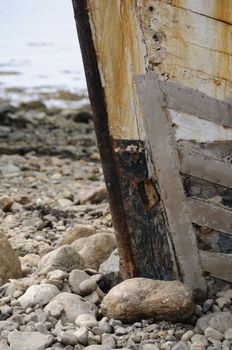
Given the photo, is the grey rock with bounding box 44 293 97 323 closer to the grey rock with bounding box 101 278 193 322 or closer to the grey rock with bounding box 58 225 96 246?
the grey rock with bounding box 101 278 193 322

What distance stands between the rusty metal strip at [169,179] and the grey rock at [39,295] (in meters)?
0.65

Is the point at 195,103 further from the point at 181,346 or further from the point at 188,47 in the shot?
the point at 181,346

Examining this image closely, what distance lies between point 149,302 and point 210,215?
513 mm

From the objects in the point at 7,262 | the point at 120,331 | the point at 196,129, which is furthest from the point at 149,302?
the point at 7,262

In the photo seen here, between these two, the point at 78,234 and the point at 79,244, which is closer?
the point at 79,244

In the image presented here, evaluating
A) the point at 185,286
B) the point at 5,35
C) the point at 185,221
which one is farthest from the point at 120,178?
the point at 5,35

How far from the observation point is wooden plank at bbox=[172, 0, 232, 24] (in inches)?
130

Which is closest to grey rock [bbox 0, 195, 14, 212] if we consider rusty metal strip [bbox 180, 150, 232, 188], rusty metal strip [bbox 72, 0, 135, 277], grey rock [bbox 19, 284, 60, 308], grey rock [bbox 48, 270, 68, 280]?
grey rock [bbox 48, 270, 68, 280]

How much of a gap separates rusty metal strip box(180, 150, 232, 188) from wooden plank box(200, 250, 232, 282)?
35 cm

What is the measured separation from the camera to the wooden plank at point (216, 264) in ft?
11.7

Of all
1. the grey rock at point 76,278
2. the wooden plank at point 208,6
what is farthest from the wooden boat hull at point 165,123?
the grey rock at point 76,278

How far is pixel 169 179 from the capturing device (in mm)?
3477

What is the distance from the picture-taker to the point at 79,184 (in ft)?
27.0

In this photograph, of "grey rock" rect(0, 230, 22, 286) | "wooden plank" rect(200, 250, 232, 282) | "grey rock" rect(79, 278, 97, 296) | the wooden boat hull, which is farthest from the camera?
"grey rock" rect(0, 230, 22, 286)
